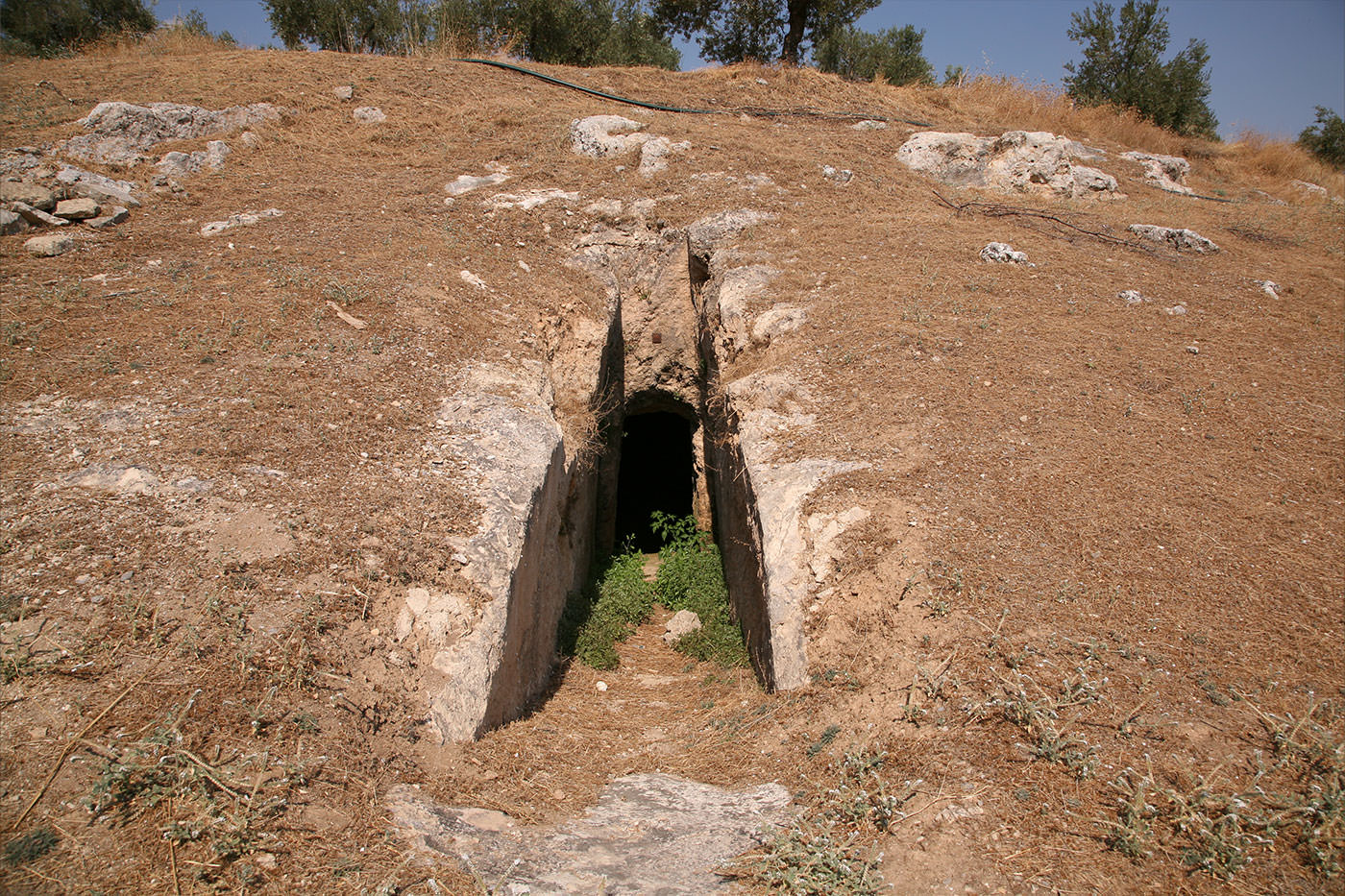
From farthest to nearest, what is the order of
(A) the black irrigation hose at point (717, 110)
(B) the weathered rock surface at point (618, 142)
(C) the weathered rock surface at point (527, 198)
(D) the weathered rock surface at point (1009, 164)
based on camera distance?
(A) the black irrigation hose at point (717, 110) < (D) the weathered rock surface at point (1009, 164) < (B) the weathered rock surface at point (618, 142) < (C) the weathered rock surface at point (527, 198)

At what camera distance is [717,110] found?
40.3 feet

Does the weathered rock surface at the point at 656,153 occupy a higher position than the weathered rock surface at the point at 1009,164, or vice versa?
the weathered rock surface at the point at 1009,164

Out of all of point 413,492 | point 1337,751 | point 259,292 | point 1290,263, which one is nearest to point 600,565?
point 413,492

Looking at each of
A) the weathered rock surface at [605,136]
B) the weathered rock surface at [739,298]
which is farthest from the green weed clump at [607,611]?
the weathered rock surface at [605,136]

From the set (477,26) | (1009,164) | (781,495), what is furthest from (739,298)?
(477,26)

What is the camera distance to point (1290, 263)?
9.24 m

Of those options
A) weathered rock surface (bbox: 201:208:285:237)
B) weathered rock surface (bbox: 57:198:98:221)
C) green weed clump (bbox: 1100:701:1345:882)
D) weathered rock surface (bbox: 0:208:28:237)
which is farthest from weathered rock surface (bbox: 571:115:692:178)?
green weed clump (bbox: 1100:701:1345:882)

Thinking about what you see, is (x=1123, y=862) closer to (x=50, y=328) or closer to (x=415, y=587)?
(x=415, y=587)

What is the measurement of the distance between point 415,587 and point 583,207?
6533 millimetres

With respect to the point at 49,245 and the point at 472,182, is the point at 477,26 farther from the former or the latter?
the point at 49,245

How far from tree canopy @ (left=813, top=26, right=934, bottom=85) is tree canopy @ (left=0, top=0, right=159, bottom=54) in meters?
16.0

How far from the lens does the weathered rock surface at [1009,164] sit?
1090cm

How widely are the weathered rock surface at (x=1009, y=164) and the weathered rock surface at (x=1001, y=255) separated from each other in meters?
3.18

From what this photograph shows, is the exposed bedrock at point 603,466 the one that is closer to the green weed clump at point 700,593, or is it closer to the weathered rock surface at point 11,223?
the green weed clump at point 700,593
